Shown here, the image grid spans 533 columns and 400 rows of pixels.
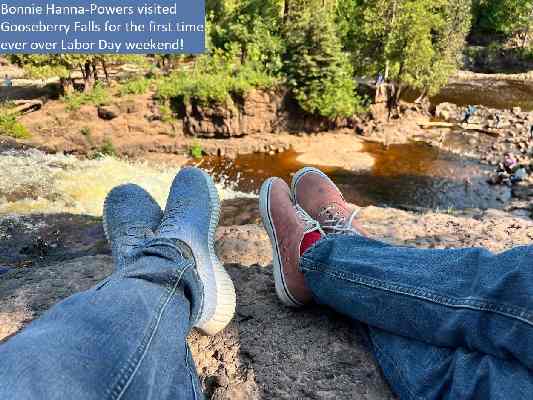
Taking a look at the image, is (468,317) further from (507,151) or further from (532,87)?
(532,87)

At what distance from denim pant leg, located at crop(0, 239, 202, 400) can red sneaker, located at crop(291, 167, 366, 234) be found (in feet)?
2.77

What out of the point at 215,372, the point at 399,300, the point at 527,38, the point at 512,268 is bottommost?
the point at 215,372

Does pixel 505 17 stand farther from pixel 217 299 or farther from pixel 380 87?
pixel 217 299

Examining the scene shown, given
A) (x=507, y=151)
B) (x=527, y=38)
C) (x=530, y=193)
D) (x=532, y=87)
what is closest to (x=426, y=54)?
(x=507, y=151)

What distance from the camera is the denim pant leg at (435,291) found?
1.05m

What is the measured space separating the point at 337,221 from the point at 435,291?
30.6 inches

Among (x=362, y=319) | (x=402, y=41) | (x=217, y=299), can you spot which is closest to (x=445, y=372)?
(x=362, y=319)

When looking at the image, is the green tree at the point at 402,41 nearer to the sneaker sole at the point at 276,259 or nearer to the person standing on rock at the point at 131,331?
the sneaker sole at the point at 276,259

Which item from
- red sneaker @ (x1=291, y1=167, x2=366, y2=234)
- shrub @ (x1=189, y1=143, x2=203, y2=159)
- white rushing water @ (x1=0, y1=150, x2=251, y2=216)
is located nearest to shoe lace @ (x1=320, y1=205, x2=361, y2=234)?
red sneaker @ (x1=291, y1=167, x2=366, y2=234)

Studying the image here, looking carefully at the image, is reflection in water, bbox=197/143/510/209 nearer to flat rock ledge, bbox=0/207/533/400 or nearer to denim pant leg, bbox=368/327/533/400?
flat rock ledge, bbox=0/207/533/400

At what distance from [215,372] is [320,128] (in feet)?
40.8

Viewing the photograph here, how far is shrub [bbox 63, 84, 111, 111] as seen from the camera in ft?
38.2

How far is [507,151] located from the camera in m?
12.3

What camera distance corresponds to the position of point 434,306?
1.19 metres
